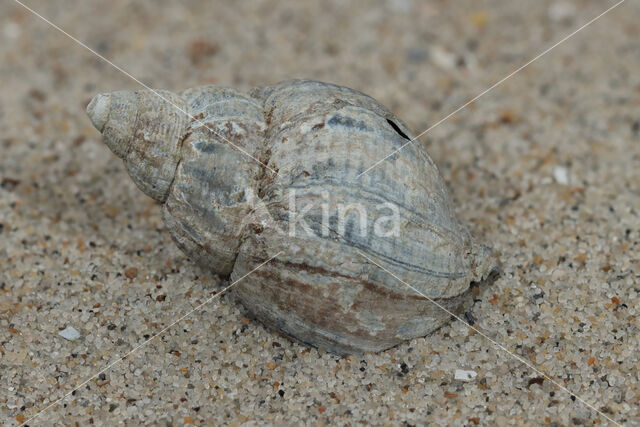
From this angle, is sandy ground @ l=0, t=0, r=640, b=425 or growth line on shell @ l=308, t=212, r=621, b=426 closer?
growth line on shell @ l=308, t=212, r=621, b=426

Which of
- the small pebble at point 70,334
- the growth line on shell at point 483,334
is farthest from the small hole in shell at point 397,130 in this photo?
the small pebble at point 70,334

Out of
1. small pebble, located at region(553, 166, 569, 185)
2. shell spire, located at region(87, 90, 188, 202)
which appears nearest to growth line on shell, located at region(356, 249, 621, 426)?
shell spire, located at region(87, 90, 188, 202)

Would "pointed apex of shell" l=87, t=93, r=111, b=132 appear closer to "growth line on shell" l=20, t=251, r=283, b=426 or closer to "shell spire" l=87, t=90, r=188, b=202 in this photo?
"shell spire" l=87, t=90, r=188, b=202

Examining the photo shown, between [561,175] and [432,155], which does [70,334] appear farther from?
[561,175]

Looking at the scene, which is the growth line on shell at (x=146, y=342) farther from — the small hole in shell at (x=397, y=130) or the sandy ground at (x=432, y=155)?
the small hole in shell at (x=397, y=130)

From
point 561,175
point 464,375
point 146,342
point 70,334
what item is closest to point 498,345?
point 464,375
